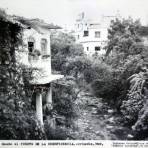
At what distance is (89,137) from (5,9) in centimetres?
106

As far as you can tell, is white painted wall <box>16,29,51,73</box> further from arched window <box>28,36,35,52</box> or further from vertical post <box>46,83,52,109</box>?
vertical post <box>46,83,52,109</box>

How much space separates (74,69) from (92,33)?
0.29 meters

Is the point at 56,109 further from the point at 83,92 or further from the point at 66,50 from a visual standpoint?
the point at 66,50

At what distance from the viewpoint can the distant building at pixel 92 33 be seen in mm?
3127

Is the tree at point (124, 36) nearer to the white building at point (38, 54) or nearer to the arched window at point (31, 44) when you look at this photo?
the white building at point (38, 54)

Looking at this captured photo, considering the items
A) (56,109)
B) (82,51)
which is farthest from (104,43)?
(56,109)

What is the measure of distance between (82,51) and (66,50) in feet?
0.38

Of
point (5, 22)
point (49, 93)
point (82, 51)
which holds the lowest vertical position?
point (49, 93)

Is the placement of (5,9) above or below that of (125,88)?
above

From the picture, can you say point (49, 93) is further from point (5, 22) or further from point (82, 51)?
point (5, 22)

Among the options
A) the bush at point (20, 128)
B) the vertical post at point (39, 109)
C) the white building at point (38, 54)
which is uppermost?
the white building at point (38, 54)

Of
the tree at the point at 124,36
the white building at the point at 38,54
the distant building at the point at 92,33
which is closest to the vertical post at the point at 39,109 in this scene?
the white building at the point at 38,54

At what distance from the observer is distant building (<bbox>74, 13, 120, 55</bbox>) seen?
10.3 feet

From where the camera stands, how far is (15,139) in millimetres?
3121
